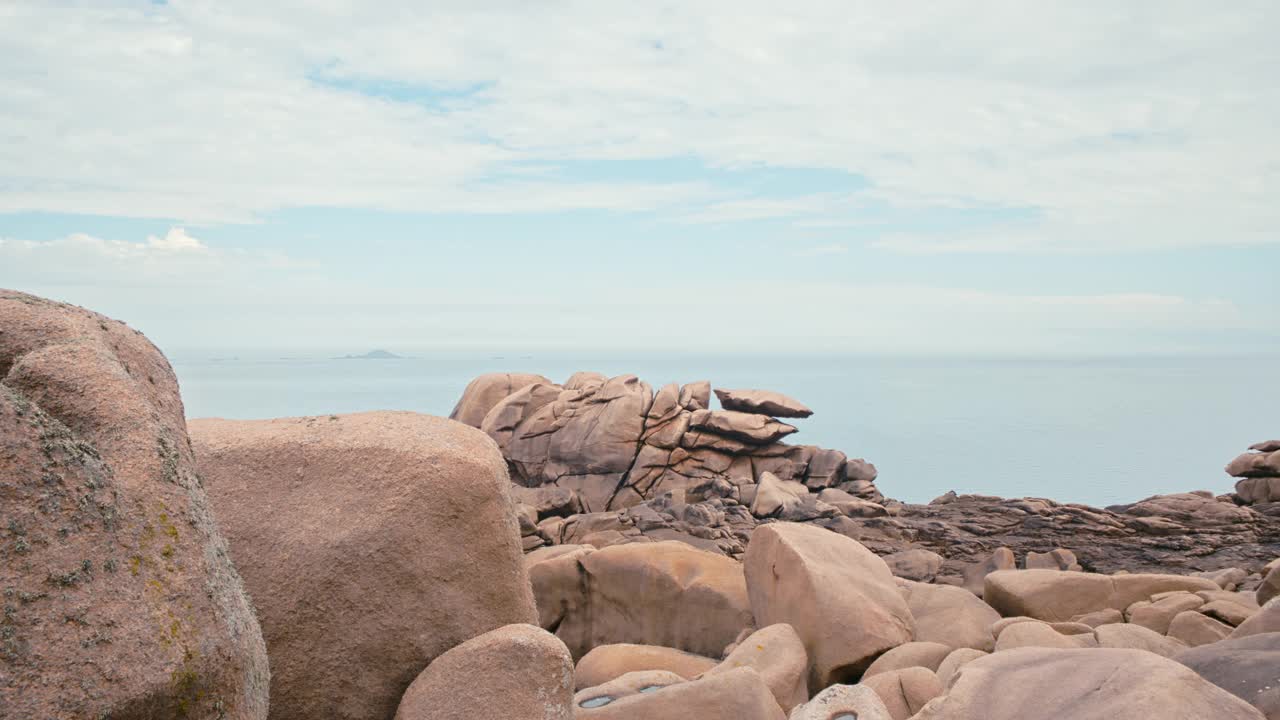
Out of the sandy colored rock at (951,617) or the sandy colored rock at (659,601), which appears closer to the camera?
the sandy colored rock at (951,617)

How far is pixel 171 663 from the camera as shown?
136 inches

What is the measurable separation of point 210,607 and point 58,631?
58 cm

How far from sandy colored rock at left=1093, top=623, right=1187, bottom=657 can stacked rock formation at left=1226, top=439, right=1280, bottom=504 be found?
52.6 ft

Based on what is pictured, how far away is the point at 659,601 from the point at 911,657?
4.21m

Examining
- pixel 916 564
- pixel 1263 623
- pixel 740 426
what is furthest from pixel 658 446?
pixel 1263 623

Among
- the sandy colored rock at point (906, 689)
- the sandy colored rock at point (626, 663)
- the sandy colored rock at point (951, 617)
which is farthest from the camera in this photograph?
the sandy colored rock at point (951, 617)

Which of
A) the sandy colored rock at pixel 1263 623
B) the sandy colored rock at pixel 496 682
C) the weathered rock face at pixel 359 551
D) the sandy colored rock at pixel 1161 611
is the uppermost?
the weathered rock face at pixel 359 551

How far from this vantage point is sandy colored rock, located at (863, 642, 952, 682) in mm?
10336

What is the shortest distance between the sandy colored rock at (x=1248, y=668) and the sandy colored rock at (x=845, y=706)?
256cm

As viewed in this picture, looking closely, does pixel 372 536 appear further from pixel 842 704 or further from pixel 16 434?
pixel 842 704

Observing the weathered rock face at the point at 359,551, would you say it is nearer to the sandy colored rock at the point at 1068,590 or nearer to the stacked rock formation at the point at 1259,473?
the sandy colored rock at the point at 1068,590

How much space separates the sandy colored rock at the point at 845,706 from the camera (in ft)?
24.4

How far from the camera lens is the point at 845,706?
757cm

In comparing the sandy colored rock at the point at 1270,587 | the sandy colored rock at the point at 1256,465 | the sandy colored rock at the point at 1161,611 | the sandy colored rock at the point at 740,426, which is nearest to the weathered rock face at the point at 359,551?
the sandy colored rock at the point at 1161,611
